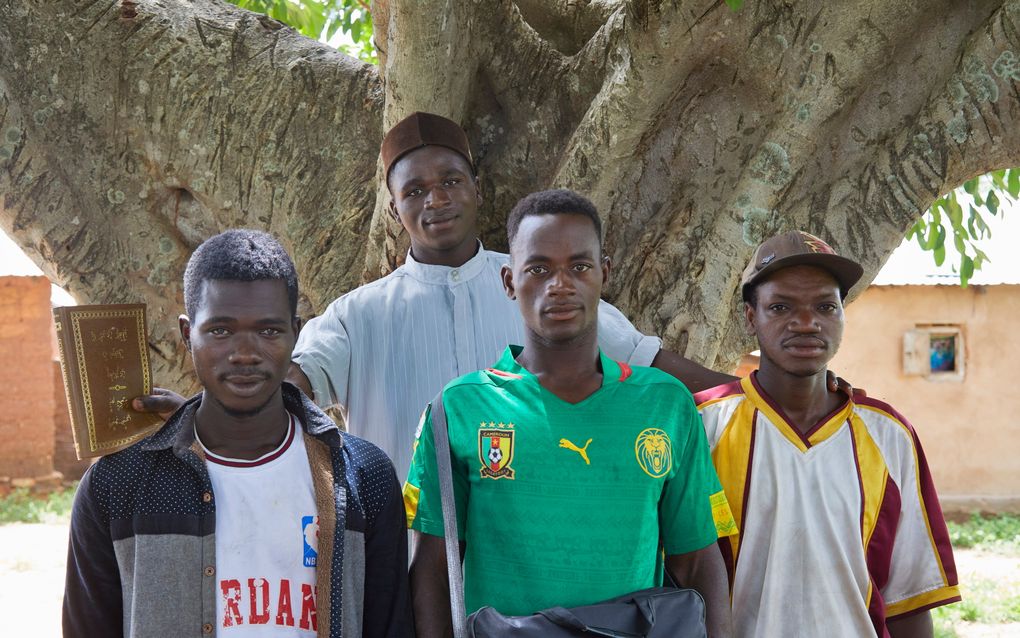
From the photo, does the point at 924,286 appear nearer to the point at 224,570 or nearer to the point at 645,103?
the point at 645,103

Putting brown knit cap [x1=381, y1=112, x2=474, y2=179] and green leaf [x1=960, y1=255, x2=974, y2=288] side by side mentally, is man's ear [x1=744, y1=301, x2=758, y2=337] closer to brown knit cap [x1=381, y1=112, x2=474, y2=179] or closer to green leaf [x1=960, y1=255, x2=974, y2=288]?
brown knit cap [x1=381, y1=112, x2=474, y2=179]

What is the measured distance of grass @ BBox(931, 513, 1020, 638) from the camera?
698 centimetres

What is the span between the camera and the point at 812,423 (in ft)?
7.80

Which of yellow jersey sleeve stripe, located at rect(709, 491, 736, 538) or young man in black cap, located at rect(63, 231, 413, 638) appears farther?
yellow jersey sleeve stripe, located at rect(709, 491, 736, 538)

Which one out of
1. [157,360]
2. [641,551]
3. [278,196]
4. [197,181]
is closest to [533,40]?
[278,196]

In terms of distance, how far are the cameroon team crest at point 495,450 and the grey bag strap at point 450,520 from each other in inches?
2.8

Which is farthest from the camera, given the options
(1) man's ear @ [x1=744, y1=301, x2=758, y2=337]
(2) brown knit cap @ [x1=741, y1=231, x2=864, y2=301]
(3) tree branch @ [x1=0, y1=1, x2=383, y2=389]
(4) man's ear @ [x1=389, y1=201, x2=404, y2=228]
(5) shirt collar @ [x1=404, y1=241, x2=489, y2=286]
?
(3) tree branch @ [x1=0, y1=1, x2=383, y2=389]

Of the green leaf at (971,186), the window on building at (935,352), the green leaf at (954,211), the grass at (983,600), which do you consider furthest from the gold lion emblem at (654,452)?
the window on building at (935,352)

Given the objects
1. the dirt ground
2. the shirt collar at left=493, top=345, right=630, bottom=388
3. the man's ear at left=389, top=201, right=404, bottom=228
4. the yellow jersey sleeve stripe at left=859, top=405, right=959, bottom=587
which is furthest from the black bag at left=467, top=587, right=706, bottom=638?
the dirt ground

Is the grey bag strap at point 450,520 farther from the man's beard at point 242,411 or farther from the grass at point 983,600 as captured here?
the grass at point 983,600

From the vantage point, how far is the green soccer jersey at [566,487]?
6.56 feet

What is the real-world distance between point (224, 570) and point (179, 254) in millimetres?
2116

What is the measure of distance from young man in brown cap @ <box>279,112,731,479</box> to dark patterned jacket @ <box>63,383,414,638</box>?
2.05ft

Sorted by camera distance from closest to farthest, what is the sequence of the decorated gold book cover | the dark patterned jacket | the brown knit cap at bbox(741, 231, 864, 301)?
the dark patterned jacket
the decorated gold book cover
the brown knit cap at bbox(741, 231, 864, 301)
